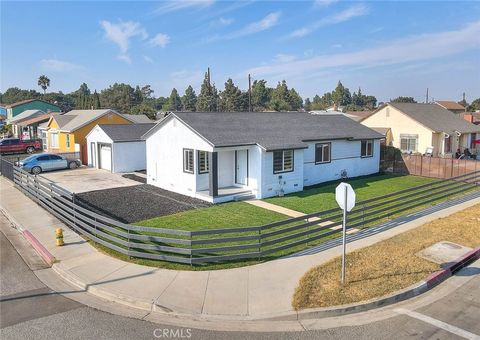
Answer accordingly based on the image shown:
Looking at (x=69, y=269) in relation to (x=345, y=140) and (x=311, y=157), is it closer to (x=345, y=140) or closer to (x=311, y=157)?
(x=311, y=157)

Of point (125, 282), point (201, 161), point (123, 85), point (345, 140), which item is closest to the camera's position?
point (125, 282)

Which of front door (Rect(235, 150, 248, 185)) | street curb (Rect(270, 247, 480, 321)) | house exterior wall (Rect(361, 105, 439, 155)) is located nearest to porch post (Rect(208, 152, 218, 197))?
front door (Rect(235, 150, 248, 185))

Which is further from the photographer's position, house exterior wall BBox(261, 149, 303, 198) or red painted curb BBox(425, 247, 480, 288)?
house exterior wall BBox(261, 149, 303, 198)

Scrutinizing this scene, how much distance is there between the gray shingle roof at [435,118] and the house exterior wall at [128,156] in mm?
25271

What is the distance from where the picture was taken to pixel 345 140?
26.7 m

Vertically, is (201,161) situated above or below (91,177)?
above

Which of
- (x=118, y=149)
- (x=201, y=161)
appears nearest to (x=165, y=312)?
(x=201, y=161)

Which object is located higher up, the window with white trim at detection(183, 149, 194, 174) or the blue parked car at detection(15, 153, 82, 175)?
the window with white trim at detection(183, 149, 194, 174)

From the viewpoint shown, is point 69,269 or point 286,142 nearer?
point 69,269

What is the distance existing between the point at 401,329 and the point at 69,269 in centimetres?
886

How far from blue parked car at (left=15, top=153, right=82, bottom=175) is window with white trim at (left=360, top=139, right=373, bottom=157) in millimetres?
23500

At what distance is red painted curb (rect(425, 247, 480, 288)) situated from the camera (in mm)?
10453

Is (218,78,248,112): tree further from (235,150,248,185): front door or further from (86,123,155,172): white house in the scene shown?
(235,150,248,185): front door

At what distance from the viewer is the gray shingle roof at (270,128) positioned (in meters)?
20.6
